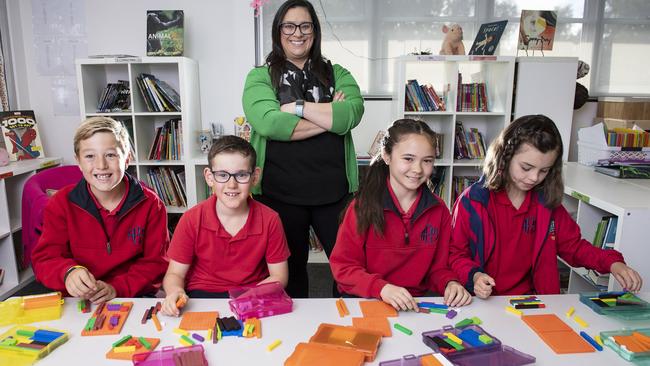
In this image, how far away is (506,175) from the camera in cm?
160

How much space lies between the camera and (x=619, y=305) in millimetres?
1212

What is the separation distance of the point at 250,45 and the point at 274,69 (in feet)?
5.58

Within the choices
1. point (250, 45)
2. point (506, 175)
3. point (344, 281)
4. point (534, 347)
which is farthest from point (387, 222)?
point (250, 45)

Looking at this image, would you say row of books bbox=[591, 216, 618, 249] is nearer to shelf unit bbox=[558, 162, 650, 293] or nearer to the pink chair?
shelf unit bbox=[558, 162, 650, 293]

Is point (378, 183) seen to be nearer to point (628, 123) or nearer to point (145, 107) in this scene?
point (145, 107)

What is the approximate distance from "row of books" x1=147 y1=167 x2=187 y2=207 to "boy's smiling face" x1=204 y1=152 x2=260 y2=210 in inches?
73.8

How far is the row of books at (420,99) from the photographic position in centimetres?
→ 317

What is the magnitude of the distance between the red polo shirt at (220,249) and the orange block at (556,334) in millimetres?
791

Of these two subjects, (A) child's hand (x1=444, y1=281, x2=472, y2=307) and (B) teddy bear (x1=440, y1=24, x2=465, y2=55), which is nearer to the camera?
(A) child's hand (x1=444, y1=281, x2=472, y2=307)

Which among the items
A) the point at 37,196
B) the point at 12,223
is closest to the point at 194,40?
the point at 37,196

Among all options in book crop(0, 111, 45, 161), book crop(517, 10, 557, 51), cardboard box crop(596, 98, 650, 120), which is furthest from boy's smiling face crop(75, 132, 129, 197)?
cardboard box crop(596, 98, 650, 120)

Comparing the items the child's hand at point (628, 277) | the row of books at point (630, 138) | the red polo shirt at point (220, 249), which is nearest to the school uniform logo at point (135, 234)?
the red polo shirt at point (220, 249)

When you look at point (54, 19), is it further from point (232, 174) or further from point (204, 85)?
point (232, 174)

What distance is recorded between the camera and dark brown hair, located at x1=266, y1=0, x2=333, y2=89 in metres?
1.72
